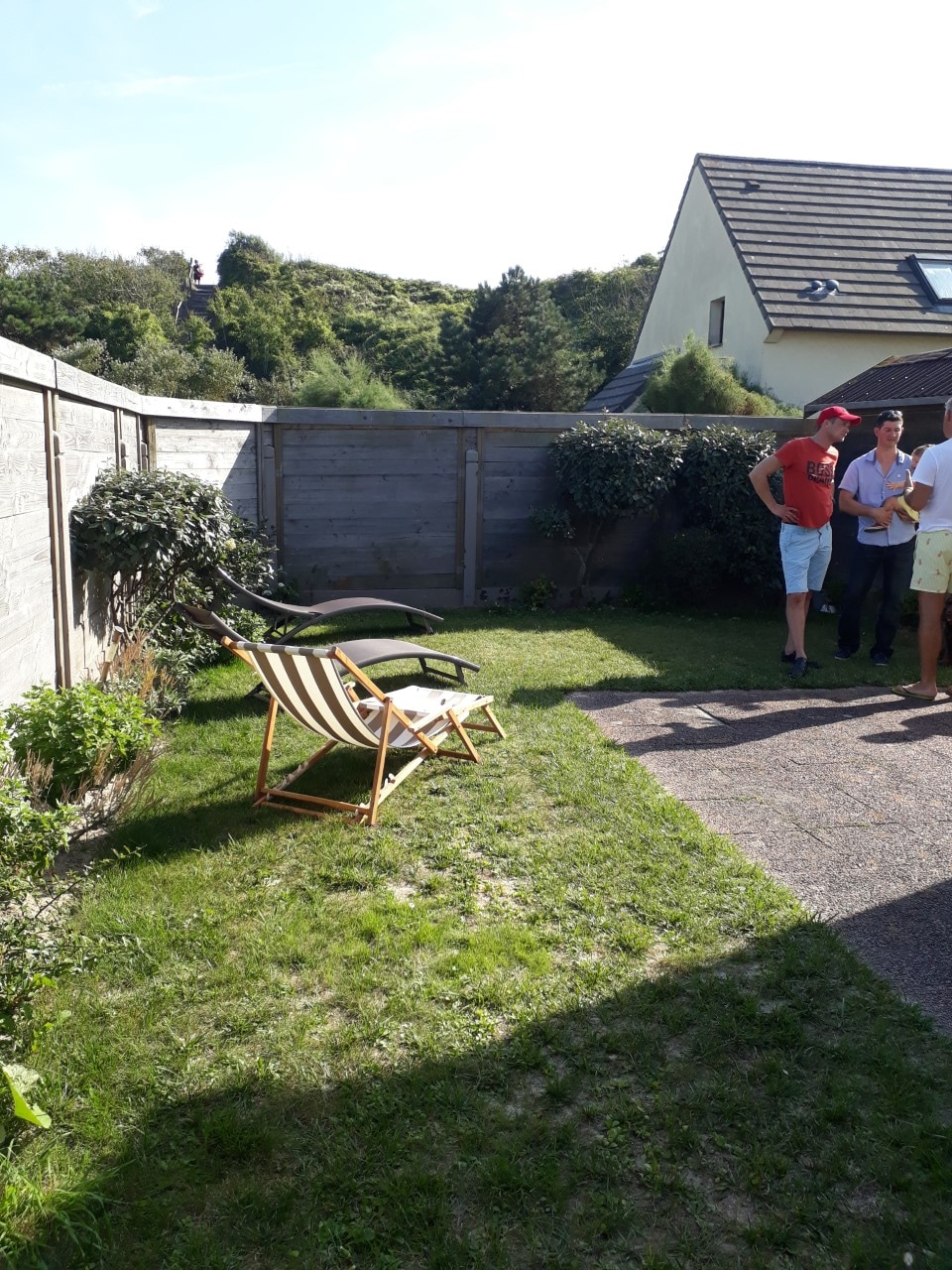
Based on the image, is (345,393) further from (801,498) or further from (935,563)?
(935,563)

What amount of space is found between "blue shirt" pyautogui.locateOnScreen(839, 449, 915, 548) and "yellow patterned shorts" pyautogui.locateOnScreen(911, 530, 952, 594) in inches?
35.5

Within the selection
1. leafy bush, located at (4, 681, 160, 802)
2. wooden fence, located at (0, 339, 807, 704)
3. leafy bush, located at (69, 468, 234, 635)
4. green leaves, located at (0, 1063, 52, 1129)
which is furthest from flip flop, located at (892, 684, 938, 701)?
green leaves, located at (0, 1063, 52, 1129)

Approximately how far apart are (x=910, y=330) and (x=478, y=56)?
1021 centimetres

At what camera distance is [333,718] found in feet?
15.4

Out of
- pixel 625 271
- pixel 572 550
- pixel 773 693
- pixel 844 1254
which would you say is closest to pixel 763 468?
pixel 773 693

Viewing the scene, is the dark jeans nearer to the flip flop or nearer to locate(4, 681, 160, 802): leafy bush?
the flip flop

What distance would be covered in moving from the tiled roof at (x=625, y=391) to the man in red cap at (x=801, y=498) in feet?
29.6

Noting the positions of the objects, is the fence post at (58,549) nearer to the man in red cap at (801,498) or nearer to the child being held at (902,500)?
the man in red cap at (801,498)

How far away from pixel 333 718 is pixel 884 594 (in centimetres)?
544

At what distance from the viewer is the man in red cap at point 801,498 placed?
744 cm

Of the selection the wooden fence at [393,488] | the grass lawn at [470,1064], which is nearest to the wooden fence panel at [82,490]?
the grass lawn at [470,1064]

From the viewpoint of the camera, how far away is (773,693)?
23.3ft

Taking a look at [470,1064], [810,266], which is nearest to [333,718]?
[470,1064]

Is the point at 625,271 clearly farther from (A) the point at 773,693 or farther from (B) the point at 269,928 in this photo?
(B) the point at 269,928
